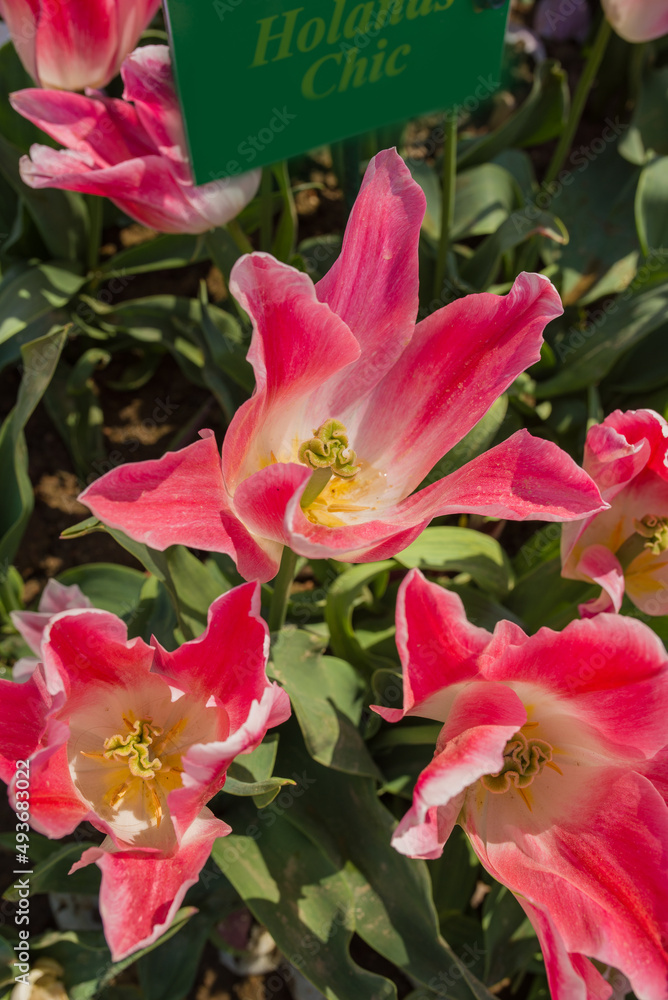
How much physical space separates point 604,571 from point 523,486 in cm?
32

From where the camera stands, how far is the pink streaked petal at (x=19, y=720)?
860mm

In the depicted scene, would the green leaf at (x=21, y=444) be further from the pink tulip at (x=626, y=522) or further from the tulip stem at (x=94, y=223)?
the pink tulip at (x=626, y=522)

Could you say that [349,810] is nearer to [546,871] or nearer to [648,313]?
[546,871]

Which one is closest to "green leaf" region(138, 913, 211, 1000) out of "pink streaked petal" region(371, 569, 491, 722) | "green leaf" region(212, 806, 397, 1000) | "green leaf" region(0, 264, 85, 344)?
"green leaf" region(212, 806, 397, 1000)

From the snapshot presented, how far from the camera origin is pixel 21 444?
4.71ft

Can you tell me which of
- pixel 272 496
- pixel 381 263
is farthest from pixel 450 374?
pixel 272 496

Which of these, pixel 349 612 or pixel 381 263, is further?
pixel 349 612

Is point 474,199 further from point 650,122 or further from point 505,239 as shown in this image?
point 650,122

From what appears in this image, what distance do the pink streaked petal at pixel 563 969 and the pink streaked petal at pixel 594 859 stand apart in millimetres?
11

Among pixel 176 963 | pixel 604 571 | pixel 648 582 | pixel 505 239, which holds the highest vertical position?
pixel 505 239

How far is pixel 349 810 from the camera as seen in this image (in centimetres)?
128

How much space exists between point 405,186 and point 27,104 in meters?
0.61

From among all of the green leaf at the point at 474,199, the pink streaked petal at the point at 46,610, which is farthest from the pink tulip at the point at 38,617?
the green leaf at the point at 474,199

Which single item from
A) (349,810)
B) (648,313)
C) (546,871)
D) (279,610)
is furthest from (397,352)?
(648,313)
